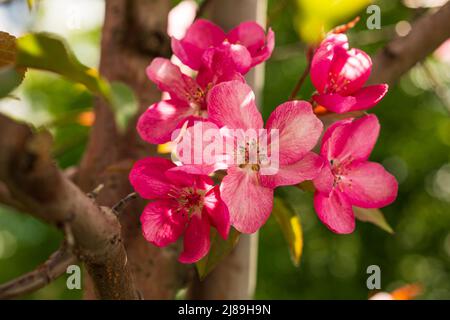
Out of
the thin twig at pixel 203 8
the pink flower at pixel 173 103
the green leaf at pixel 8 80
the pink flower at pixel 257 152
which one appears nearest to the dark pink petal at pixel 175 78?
the pink flower at pixel 173 103

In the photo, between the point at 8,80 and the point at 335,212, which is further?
the point at 335,212

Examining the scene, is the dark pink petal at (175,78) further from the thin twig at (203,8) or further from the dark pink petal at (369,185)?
the thin twig at (203,8)

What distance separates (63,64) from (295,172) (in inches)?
8.3

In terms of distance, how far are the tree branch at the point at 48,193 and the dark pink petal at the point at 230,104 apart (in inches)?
5.1

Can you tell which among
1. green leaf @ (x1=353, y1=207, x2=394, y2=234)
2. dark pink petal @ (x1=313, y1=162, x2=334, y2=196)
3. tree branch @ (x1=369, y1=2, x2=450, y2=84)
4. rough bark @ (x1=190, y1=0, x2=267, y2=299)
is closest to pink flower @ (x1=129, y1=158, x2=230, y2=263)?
A: dark pink petal @ (x1=313, y1=162, x2=334, y2=196)

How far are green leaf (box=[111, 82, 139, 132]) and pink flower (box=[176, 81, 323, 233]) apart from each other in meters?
0.08

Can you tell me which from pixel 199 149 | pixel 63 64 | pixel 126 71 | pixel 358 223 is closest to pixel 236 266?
pixel 126 71

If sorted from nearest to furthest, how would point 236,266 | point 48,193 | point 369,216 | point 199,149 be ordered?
point 48,193 < point 199,149 < point 369,216 < point 236,266

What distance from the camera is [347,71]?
2.02 feet

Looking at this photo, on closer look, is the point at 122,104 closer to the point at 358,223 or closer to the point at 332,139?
the point at 332,139

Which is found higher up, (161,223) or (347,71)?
(347,71)

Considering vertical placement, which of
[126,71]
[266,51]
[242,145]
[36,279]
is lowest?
[36,279]

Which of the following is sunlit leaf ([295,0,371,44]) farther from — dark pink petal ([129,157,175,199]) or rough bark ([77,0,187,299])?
dark pink petal ([129,157,175,199])
